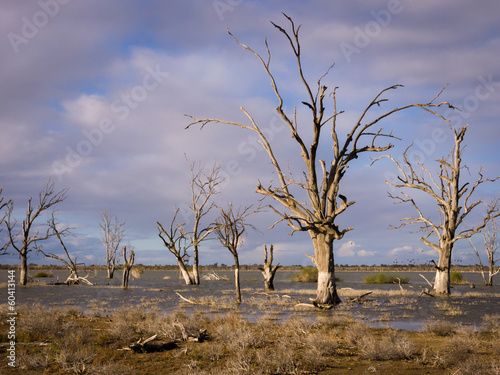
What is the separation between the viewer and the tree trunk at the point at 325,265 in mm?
20188

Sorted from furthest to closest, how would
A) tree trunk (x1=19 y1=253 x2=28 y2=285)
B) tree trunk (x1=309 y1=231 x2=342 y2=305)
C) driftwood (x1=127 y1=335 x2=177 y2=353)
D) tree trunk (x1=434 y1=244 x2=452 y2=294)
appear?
1. tree trunk (x1=19 y1=253 x2=28 y2=285)
2. tree trunk (x1=434 y1=244 x2=452 y2=294)
3. tree trunk (x1=309 y1=231 x2=342 y2=305)
4. driftwood (x1=127 y1=335 x2=177 y2=353)

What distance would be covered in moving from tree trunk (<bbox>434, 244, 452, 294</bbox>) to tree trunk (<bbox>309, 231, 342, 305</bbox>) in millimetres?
13032

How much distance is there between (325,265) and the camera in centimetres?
2030

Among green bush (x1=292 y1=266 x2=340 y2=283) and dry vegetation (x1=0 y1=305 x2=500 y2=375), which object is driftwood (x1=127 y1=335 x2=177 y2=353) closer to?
dry vegetation (x1=0 y1=305 x2=500 y2=375)

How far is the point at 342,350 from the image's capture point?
10.4 m

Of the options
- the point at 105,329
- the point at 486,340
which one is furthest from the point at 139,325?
the point at 486,340

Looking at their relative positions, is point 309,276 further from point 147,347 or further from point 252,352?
point 252,352

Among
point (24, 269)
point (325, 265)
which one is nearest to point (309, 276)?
point (24, 269)

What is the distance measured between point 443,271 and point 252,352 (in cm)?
2459

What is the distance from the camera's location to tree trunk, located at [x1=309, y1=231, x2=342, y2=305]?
20.2 metres

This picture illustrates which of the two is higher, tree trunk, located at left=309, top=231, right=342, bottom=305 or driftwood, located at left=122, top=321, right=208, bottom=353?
tree trunk, located at left=309, top=231, right=342, bottom=305

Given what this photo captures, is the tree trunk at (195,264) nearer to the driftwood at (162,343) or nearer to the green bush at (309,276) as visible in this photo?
the green bush at (309,276)

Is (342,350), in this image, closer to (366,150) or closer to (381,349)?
(381,349)

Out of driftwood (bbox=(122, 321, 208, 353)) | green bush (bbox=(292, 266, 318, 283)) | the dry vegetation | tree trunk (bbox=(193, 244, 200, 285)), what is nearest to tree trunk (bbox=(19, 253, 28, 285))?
tree trunk (bbox=(193, 244, 200, 285))
